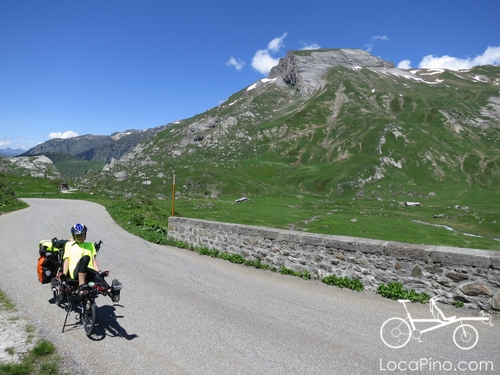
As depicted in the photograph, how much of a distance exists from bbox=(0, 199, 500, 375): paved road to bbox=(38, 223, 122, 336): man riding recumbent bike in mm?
576

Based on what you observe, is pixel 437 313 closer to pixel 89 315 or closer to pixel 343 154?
pixel 89 315

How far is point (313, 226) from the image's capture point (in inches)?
1868

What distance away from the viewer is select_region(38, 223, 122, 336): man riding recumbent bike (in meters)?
7.79

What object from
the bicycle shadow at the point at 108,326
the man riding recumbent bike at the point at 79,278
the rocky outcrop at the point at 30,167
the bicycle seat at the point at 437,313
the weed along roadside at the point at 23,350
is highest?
the rocky outcrop at the point at 30,167

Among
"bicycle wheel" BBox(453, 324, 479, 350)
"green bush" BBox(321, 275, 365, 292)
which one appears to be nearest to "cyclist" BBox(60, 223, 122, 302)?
"green bush" BBox(321, 275, 365, 292)

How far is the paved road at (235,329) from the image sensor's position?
6.64 metres

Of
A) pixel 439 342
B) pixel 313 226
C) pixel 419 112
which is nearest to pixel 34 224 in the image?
pixel 439 342

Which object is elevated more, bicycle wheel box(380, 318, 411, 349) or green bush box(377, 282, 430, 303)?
green bush box(377, 282, 430, 303)

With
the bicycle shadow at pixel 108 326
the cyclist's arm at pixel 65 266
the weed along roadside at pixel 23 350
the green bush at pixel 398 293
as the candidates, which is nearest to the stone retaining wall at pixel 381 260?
the green bush at pixel 398 293

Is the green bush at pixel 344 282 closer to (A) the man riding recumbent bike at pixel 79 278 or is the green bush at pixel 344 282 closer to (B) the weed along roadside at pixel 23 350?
(A) the man riding recumbent bike at pixel 79 278

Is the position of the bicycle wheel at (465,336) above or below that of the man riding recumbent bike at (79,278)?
below

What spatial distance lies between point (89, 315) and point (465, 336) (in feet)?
30.8

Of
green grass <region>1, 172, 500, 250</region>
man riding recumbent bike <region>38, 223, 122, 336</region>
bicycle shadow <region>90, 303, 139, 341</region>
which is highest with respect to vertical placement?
man riding recumbent bike <region>38, 223, 122, 336</region>

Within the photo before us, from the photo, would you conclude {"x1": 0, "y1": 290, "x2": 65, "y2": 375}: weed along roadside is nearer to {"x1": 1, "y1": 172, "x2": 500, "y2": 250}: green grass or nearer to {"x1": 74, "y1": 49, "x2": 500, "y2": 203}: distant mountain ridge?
{"x1": 1, "y1": 172, "x2": 500, "y2": 250}: green grass
